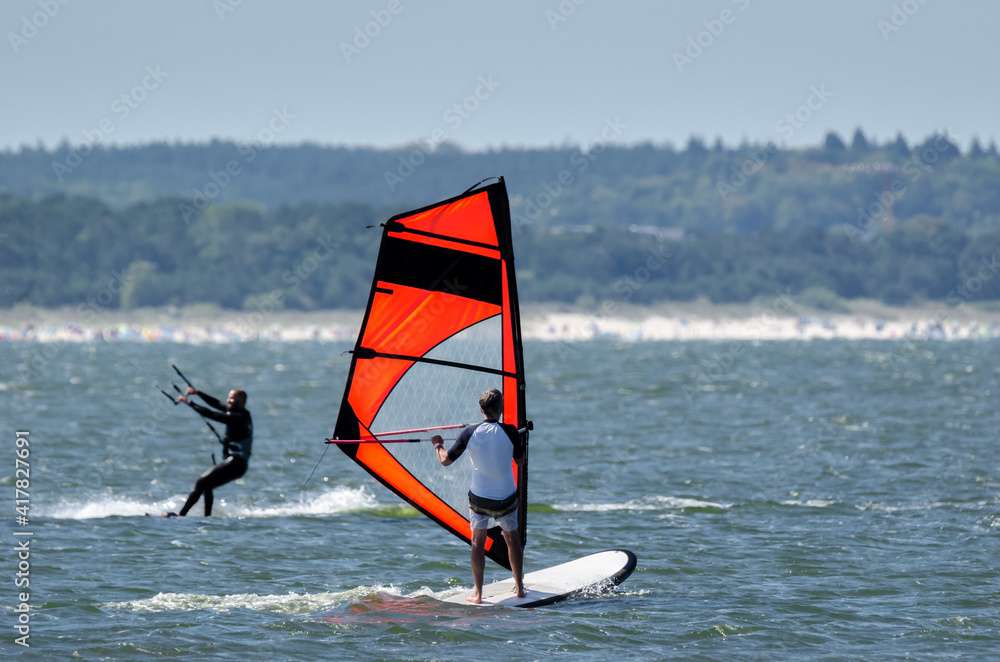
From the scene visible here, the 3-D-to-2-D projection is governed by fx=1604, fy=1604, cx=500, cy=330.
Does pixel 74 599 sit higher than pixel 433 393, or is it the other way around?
pixel 433 393

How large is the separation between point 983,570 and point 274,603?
286 inches

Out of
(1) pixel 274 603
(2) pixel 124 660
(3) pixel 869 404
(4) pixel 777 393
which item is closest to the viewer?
(2) pixel 124 660

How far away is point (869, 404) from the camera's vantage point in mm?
44469

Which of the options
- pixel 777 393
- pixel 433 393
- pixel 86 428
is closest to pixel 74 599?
pixel 433 393

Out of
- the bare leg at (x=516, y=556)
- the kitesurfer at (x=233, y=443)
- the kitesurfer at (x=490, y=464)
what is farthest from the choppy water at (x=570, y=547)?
the kitesurfer at (x=490, y=464)

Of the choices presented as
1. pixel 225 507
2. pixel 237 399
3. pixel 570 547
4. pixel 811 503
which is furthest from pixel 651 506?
pixel 237 399

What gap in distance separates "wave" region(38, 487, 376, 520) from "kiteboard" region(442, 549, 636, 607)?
580cm

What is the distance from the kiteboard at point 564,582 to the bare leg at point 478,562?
0.07 m

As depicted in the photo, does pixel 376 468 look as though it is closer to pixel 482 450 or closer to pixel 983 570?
pixel 482 450

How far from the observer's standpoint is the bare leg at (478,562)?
13.9m

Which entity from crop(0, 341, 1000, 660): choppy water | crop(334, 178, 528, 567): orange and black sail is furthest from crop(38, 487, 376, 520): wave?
crop(334, 178, 528, 567): orange and black sail

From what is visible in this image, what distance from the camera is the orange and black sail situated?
46.5 ft

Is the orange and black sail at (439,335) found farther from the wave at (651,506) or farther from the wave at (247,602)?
the wave at (651,506)

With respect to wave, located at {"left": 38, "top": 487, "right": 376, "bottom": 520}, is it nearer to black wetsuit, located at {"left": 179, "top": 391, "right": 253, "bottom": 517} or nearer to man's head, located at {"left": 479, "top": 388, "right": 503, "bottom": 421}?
black wetsuit, located at {"left": 179, "top": 391, "right": 253, "bottom": 517}
